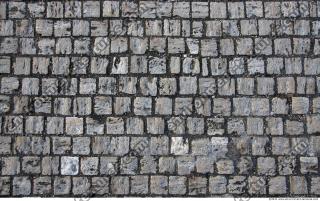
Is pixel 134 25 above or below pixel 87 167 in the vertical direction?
above

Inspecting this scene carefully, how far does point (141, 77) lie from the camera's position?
6309 mm

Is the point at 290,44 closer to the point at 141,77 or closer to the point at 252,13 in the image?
the point at 252,13

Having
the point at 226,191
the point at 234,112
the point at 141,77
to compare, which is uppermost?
the point at 141,77

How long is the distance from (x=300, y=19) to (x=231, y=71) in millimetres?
1211

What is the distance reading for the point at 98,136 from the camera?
621 centimetres

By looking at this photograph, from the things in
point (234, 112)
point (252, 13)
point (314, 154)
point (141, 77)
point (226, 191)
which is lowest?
point (226, 191)

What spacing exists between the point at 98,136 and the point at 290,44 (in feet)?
9.39

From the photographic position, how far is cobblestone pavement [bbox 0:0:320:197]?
6145 mm

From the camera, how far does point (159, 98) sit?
6.27 metres

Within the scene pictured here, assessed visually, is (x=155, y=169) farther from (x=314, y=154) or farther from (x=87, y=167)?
(x=314, y=154)

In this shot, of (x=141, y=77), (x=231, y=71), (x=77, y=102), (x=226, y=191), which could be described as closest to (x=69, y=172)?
(x=77, y=102)

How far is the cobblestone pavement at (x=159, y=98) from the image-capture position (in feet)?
20.2

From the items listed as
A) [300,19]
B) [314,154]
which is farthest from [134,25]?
[314,154]

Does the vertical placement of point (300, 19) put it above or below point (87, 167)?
above
